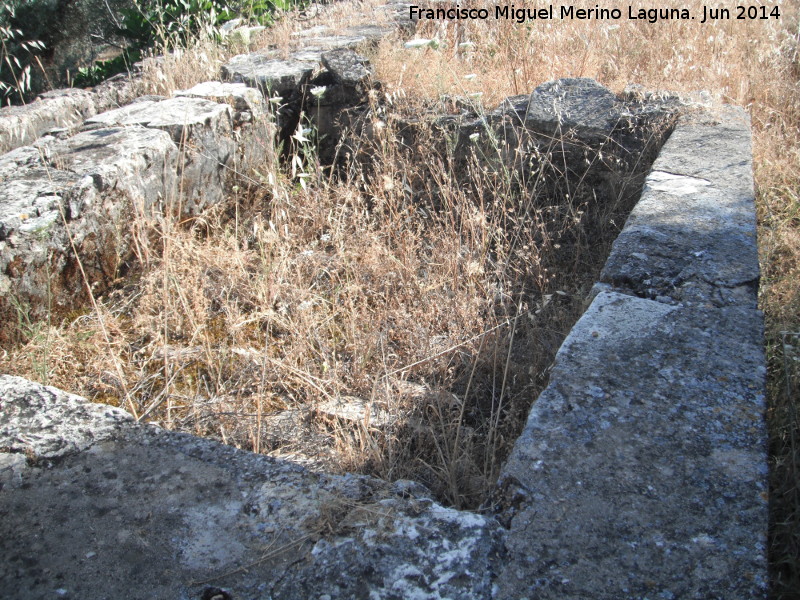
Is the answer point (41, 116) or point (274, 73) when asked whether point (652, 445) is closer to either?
point (274, 73)

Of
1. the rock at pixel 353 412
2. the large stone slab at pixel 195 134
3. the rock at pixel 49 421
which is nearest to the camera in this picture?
the rock at pixel 49 421

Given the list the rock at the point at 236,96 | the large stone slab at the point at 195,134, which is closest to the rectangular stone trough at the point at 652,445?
the large stone slab at the point at 195,134

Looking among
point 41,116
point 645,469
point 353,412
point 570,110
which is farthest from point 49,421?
point 41,116

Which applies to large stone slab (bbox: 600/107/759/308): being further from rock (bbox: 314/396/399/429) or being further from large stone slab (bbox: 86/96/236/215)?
large stone slab (bbox: 86/96/236/215)

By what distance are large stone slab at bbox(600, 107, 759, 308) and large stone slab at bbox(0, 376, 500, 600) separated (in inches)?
42.9

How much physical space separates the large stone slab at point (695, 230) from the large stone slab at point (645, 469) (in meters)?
0.18

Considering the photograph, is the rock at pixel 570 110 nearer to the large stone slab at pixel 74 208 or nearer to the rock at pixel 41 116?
the large stone slab at pixel 74 208

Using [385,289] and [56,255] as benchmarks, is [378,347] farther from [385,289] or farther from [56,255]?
[56,255]

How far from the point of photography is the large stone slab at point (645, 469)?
47.9 inches

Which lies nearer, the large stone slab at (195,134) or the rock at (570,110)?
the large stone slab at (195,134)

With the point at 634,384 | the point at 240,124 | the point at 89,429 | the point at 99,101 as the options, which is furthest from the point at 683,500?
the point at 99,101

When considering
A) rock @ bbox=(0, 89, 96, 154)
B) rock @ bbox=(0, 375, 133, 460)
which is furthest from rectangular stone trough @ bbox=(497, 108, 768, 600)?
rock @ bbox=(0, 89, 96, 154)

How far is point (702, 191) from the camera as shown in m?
2.65

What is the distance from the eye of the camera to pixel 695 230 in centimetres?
238
